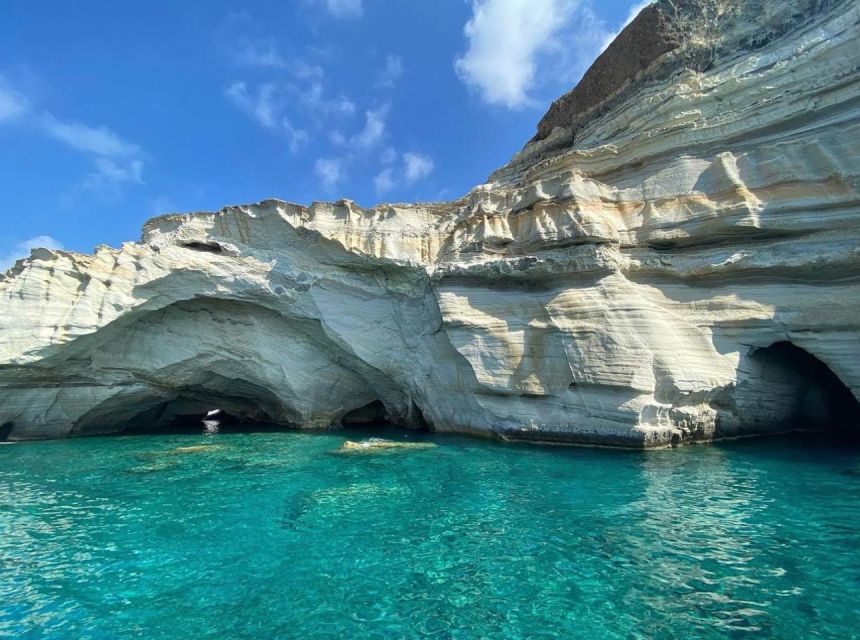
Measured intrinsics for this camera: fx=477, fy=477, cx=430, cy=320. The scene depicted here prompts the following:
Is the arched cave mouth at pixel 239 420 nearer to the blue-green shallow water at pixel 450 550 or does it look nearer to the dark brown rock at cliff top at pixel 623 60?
the blue-green shallow water at pixel 450 550

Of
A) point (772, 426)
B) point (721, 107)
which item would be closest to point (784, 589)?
point (772, 426)

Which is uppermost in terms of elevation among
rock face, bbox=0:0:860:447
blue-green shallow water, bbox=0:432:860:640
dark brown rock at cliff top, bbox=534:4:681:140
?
dark brown rock at cliff top, bbox=534:4:681:140

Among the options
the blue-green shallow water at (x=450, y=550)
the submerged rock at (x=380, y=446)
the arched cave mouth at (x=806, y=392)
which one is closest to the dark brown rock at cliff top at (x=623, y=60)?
the arched cave mouth at (x=806, y=392)

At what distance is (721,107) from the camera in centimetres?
1424

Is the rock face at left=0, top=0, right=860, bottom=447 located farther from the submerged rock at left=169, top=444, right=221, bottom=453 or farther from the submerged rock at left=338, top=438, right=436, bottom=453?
the submerged rock at left=169, top=444, right=221, bottom=453

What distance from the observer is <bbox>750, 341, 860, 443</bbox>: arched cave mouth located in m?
13.5

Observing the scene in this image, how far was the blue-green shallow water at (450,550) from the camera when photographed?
484cm

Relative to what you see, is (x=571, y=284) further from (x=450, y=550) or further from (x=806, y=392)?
(x=450, y=550)

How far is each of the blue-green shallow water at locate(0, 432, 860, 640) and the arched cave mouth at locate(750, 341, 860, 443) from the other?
275 centimetres

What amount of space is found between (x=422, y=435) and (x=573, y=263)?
810 cm

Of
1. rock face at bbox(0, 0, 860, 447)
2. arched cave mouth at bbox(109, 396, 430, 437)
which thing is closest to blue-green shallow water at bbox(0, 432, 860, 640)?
rock face at bbox(0, 0, 860, 447)

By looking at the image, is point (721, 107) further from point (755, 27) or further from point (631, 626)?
point (631, 626)

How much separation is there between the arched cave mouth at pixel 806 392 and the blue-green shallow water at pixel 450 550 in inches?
108

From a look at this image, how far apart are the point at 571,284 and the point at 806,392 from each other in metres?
8.00
